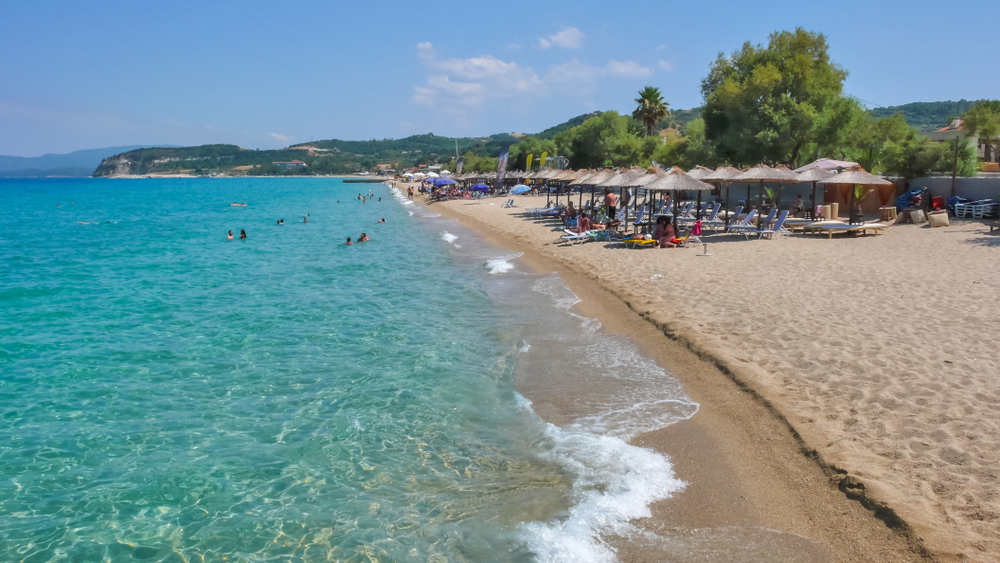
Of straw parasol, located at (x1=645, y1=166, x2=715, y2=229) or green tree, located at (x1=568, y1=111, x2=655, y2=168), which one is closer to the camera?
straw parasol, located at (x1=645, y1=166, x2=715, y2=229)

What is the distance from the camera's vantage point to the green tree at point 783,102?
73.9 feet

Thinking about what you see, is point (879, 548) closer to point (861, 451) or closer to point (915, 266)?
point (861, 451)

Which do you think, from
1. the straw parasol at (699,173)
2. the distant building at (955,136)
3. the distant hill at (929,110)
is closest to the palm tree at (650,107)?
the distant building at (955,136)

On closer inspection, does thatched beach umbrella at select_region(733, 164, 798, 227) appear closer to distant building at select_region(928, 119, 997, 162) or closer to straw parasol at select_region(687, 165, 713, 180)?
straw parasol at select_region(687, 165, 713, 180)

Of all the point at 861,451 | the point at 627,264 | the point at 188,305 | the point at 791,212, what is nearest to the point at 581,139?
the point at 791,212

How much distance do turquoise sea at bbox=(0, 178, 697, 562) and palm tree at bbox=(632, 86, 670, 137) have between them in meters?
38.5

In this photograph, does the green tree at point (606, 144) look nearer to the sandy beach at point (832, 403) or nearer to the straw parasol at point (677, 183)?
the straw parasol at point (677, 183)

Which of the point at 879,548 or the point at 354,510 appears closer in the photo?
the point at 879,548

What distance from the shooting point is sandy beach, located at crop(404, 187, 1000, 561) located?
3721 mm

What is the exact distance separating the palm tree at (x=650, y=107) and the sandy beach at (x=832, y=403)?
3771 cm

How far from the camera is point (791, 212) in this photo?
20125 millimetres

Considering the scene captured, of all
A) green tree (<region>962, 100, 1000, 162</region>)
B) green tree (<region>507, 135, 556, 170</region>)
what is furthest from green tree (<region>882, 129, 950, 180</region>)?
green tree (<region>507, 135, 556, 170</region>)

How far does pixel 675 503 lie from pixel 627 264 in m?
9.34

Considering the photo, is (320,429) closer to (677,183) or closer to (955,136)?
(677,183)
